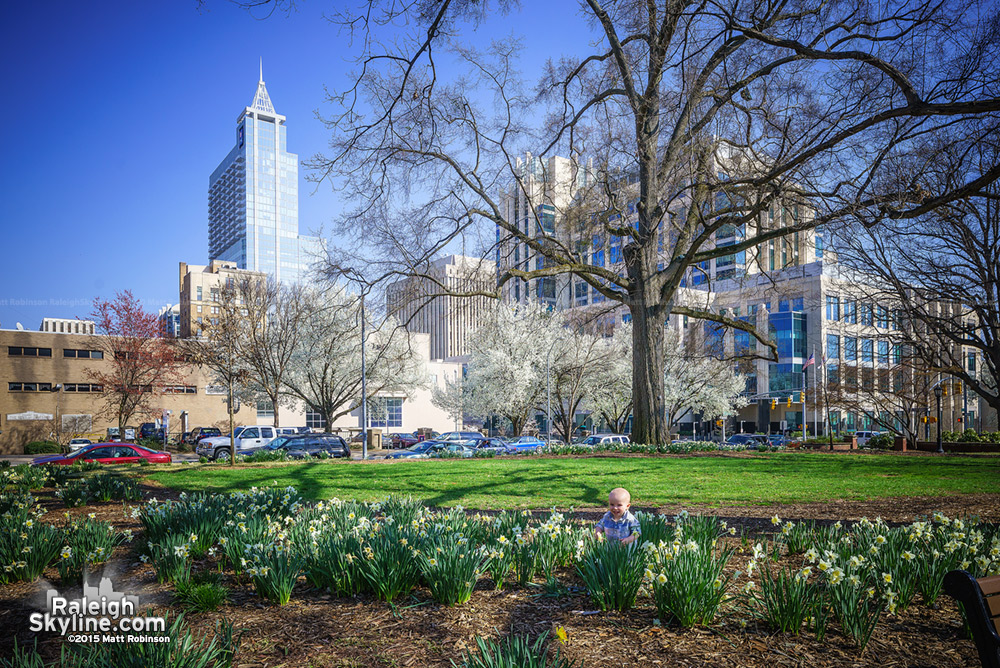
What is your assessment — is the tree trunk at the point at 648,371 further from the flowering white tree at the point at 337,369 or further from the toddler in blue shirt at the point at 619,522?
the flowering white tree at the point at 337,369

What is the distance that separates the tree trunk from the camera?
648 inches

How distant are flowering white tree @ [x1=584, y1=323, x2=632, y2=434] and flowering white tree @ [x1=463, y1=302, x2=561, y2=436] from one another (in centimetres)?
381

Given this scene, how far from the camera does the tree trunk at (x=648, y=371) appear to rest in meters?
16.5

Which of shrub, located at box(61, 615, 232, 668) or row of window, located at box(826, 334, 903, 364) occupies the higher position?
row of window, located at box(826, 334, 903, 364)

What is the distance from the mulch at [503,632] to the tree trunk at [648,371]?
472 inches

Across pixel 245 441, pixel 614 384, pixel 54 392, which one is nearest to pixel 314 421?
pixel 54 392

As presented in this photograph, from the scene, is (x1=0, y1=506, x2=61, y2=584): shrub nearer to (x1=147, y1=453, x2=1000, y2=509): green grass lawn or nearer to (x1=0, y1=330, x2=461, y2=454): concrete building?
(x1=147, y1=453, x2=1000, y2=509): green grass lawn

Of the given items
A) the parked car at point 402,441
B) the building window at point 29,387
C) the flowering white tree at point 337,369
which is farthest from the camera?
the building window at point 29,387

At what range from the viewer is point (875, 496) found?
10094mm

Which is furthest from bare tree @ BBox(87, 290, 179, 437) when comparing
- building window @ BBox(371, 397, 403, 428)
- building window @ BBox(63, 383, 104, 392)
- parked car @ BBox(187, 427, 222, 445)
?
building window @ BBox(371, 397, 403, 428)

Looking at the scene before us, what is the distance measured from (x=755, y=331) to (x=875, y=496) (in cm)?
790

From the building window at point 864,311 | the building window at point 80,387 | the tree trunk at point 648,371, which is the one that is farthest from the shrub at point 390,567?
the building window at point 80,387

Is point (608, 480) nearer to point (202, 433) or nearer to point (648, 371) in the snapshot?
point (648, 371)

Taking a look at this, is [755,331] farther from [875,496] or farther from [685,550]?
[685,550]
